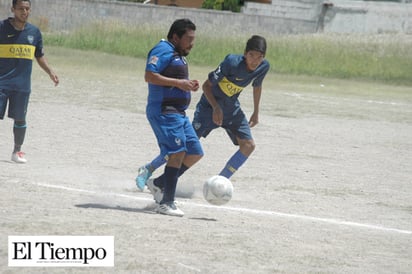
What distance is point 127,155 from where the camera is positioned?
523 inches

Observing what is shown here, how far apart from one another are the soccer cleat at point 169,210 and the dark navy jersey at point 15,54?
12.3ft

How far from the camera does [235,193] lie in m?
10.8

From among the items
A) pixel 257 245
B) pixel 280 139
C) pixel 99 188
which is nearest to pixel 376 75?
pixel 280 139

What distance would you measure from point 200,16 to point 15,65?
33940 mm

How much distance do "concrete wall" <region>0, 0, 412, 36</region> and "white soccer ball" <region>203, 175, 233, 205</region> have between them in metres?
33.6

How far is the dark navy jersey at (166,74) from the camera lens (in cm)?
885

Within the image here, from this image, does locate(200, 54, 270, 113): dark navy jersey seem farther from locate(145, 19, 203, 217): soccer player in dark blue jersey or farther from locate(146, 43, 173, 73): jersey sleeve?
locate(146, 43, 173, 73): jersey sleeve

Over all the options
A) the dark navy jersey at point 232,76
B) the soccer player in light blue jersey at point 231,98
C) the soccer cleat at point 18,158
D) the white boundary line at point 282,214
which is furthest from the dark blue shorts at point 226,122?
the soccer cleat at point 18,158

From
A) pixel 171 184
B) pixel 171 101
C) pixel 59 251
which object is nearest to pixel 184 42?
pixel 171 101

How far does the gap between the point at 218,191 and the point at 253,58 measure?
1613mm

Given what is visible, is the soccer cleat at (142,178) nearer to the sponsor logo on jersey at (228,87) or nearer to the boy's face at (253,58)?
the sponsor logo on jersey at (228,87)

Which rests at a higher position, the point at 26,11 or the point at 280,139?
the point at 26,11

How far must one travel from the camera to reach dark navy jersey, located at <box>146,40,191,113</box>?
8852 mm

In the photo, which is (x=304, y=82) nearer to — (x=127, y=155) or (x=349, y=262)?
(x=127, y=155)
